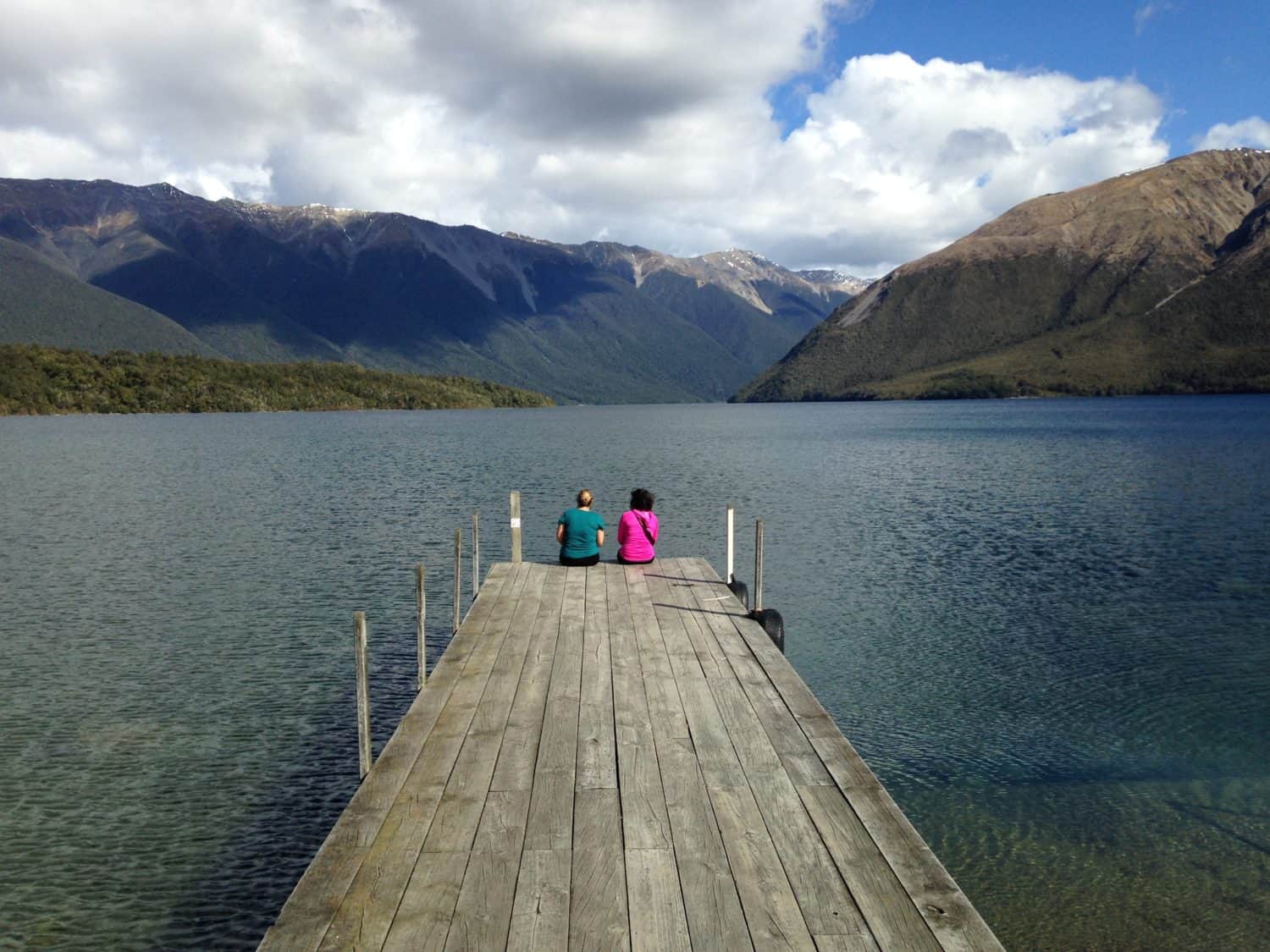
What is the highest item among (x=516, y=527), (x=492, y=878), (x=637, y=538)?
(x=637, y=538)

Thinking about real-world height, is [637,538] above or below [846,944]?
above

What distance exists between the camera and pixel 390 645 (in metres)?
20.1

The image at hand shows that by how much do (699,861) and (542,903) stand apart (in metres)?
1.23

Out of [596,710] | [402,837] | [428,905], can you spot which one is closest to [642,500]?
[596,710]

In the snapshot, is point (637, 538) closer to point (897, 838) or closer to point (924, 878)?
point (897, 838)

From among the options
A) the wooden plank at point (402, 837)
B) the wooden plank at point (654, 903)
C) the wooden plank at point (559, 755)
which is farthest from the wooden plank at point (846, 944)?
the wooden plank at point (402, 837)

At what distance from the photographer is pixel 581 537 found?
20.6 meters

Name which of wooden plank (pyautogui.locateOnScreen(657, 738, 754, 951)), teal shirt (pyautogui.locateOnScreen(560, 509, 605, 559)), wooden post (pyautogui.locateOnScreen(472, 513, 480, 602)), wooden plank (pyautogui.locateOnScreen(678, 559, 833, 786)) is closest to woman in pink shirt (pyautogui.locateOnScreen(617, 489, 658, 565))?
teal shirt (pyautogui.locateOnScreen(560, 509, 605, 559))

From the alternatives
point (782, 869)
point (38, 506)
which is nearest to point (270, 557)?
point (38, 506)

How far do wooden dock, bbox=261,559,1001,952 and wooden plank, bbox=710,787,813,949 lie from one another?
2 centimetres

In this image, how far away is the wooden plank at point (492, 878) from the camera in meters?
5.87

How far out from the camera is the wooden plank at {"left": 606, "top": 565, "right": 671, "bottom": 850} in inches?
290

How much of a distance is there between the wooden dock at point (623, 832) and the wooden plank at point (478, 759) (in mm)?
24

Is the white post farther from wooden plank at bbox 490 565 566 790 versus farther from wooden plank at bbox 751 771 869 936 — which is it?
wooden plank at bbox 751 771 869 936
